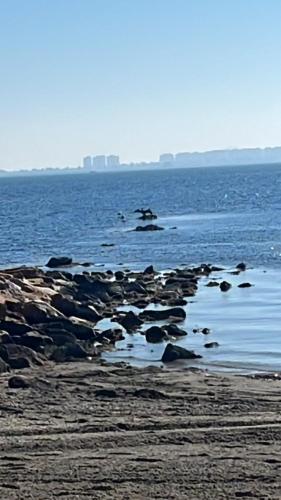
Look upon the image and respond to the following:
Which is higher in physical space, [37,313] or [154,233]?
[37,313]

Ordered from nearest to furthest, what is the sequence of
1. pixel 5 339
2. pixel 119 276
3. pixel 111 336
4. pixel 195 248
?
pixel 5 339 → pixel 111 336 → pixel 119 276 → pixel 195 248

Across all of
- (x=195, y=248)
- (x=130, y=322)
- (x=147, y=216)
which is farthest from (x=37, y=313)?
(x=147, y=216)

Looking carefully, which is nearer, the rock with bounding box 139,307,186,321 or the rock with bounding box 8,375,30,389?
the rock with bounding box 8,375,30,389

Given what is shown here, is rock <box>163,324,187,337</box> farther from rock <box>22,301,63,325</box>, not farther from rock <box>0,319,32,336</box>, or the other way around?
rock <box>0,319,32,336</box>

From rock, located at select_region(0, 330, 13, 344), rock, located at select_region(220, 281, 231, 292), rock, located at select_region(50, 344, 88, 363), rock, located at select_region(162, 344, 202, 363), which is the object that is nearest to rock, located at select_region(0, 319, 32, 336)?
rock, located at select_region(0, 330, 13, 344)

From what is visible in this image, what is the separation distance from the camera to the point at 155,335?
3000 centimetres

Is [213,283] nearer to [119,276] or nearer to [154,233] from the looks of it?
[119,276]

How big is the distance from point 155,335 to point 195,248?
33.9 m

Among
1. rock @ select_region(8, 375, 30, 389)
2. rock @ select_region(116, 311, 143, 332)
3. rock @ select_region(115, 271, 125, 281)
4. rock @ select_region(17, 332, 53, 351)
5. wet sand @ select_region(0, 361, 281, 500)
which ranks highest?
wet sand @ select_region(0, 361, 281, 500)

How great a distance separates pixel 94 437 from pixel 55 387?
566 centimetres

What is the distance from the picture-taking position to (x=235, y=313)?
3509 cm

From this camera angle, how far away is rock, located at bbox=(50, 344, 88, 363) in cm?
2605

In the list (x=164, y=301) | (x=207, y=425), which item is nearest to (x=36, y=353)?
(x=207, y=425)

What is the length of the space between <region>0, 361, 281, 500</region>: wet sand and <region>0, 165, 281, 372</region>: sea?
13.7 ft
